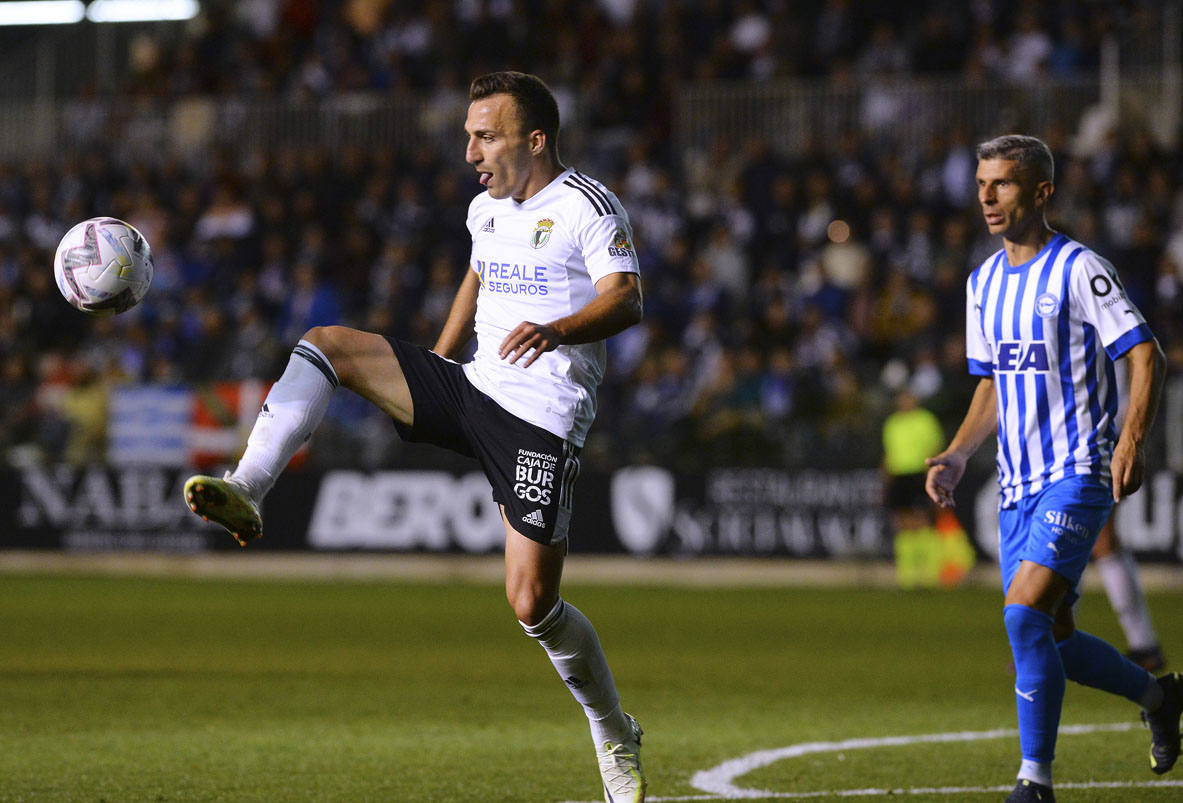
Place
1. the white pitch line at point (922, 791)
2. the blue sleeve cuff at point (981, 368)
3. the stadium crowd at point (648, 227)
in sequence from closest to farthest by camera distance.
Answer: the white pitch line at point (922, 791) < the blue sleeve cuff at point (981, 368) < the stadium crowd at point (648, 227)

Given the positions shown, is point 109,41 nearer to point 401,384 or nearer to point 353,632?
point 353,632

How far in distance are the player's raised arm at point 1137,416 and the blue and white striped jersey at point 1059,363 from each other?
0.08m

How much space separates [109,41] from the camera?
2530cm

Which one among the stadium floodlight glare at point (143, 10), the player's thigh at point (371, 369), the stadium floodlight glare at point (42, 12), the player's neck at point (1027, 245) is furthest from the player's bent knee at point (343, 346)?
the stadium floodlight glare at point (42, 12)

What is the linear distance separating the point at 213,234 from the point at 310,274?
2.18 metres

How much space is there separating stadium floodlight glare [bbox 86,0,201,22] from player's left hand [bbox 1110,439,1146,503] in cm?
2265

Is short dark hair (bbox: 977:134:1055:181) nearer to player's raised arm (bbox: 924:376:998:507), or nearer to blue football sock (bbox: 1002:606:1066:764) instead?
player's raised arm (bbox: 924:376:998:507)

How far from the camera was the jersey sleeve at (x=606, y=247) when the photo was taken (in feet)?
16.9

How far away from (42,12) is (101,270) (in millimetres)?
22892

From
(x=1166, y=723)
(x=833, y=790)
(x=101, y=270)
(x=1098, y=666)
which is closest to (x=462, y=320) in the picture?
(x=101, y=270)

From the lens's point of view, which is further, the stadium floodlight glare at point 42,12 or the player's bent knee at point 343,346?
the stadium floodlight glare at point 42,12

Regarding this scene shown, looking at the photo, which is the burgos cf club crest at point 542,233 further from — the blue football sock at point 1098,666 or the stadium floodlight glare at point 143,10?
the stadium floodlight glare at point 143,10

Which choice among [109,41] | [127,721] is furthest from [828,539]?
[109,41]

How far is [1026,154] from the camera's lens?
5.34 metres
